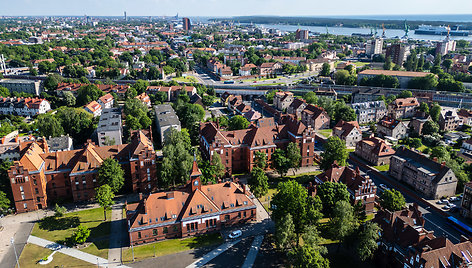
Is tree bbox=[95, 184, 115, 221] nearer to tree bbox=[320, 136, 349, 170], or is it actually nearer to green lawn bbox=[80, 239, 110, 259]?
green lawn bbox=[80, 239, 110, 259]

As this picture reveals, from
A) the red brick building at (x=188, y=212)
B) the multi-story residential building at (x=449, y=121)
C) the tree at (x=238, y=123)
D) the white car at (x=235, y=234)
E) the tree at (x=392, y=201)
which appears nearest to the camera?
the red brick building at (x=188, y=212)

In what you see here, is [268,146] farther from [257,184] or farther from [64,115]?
[64,115]

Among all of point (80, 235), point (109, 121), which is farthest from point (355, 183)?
point (109, 121)

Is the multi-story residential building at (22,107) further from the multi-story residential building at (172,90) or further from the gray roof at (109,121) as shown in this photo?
the multi-story residential building at (172,90)

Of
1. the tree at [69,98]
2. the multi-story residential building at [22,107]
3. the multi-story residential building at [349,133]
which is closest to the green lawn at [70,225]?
the multi-story residential building at [349,133]

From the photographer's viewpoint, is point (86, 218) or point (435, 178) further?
point (435, 178)

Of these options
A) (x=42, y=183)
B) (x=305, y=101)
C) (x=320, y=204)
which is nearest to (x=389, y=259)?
(x=320, y=204)

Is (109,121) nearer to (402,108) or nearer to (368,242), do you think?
(368,242)
